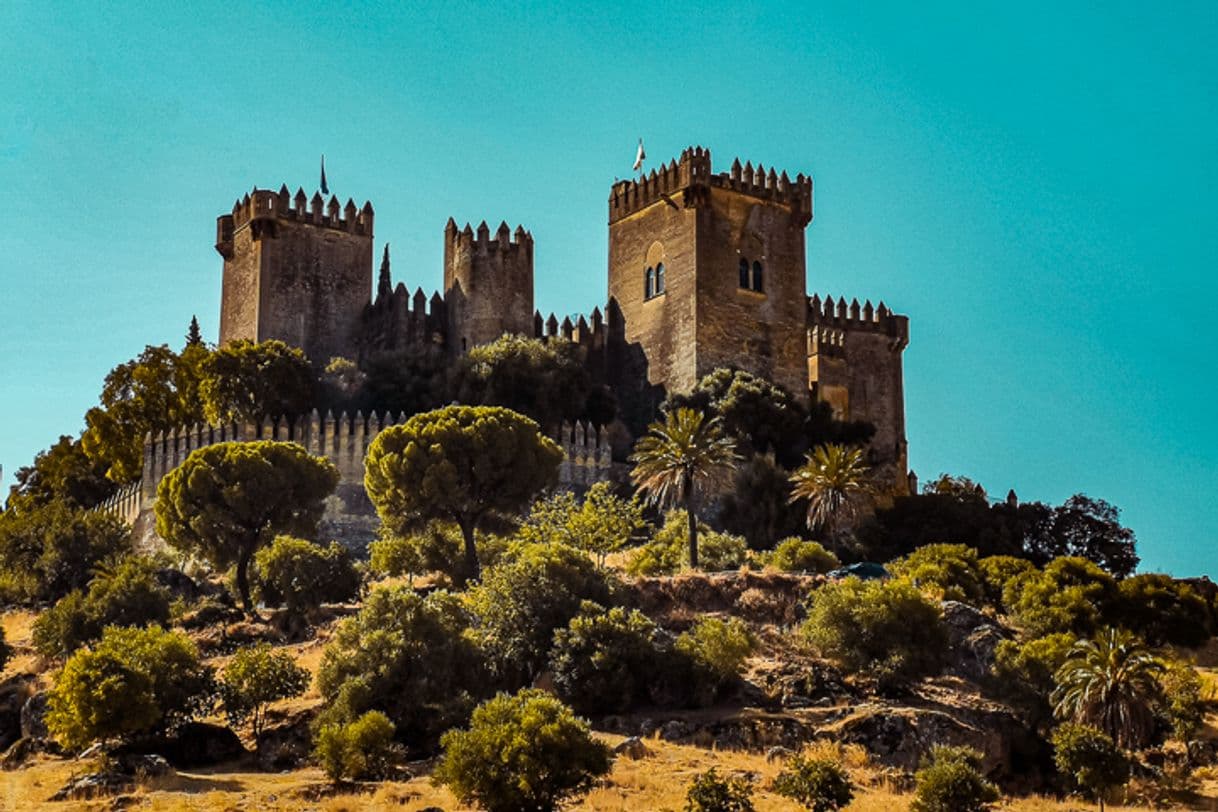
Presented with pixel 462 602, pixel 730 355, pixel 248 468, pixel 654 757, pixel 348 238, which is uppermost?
pixel 348 238

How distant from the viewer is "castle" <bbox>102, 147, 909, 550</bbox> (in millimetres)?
72688

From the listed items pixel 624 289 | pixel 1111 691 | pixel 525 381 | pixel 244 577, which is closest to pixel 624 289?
pixel 624 289

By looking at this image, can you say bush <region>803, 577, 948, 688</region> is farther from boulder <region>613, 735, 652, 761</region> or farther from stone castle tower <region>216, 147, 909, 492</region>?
stone castle tower <region>216, 147, 909, 492</region>

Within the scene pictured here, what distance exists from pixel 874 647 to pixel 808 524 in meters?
17.1

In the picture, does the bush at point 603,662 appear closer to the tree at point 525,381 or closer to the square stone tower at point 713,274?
the tree at point 525,381

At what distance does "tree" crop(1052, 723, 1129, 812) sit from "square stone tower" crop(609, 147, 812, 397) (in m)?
32.6

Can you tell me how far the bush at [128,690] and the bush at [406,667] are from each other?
282 centimetres

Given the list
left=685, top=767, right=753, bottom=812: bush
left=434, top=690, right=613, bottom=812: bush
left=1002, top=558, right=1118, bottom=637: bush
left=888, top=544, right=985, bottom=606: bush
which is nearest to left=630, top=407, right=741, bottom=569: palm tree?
left=888, top=544, right=985, bottom=606: bush

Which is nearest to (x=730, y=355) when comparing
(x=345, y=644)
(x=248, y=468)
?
(x=248, y=468)

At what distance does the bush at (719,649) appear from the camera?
42781mm

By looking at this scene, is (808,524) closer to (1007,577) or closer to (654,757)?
(1007,577)

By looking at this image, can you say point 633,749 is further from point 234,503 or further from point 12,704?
point 234,503

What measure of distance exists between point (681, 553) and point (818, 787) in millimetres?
22596

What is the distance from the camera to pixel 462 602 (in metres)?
46.7
